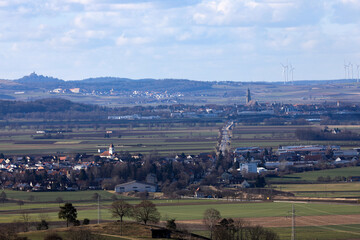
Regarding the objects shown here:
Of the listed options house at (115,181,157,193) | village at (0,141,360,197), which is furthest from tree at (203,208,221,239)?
house at (115,181,157,193)

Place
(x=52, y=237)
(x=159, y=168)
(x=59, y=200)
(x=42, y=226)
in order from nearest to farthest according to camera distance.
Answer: (x=52, y=237) < (x=42, y=226) < (x=59, y=200) < (x=159, y=168)

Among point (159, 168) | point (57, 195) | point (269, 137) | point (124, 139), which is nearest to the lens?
point (57, 195)

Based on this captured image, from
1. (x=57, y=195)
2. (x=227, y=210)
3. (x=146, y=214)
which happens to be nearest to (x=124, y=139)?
(x=57, y=195)

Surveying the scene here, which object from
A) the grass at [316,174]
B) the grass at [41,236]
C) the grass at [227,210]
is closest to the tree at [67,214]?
the grass at [227,210]

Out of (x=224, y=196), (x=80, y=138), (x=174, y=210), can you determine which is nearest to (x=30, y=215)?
(x=174, y=210)

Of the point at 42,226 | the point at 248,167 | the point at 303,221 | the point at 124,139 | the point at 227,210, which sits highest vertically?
the point at 124,139

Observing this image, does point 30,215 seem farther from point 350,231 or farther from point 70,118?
point 70,118

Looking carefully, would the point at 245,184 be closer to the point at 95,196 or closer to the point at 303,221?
the point at 95,196

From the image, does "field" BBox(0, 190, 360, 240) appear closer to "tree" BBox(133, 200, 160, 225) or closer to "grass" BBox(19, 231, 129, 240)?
"grass" BBox(19, 231, 129, 240)
